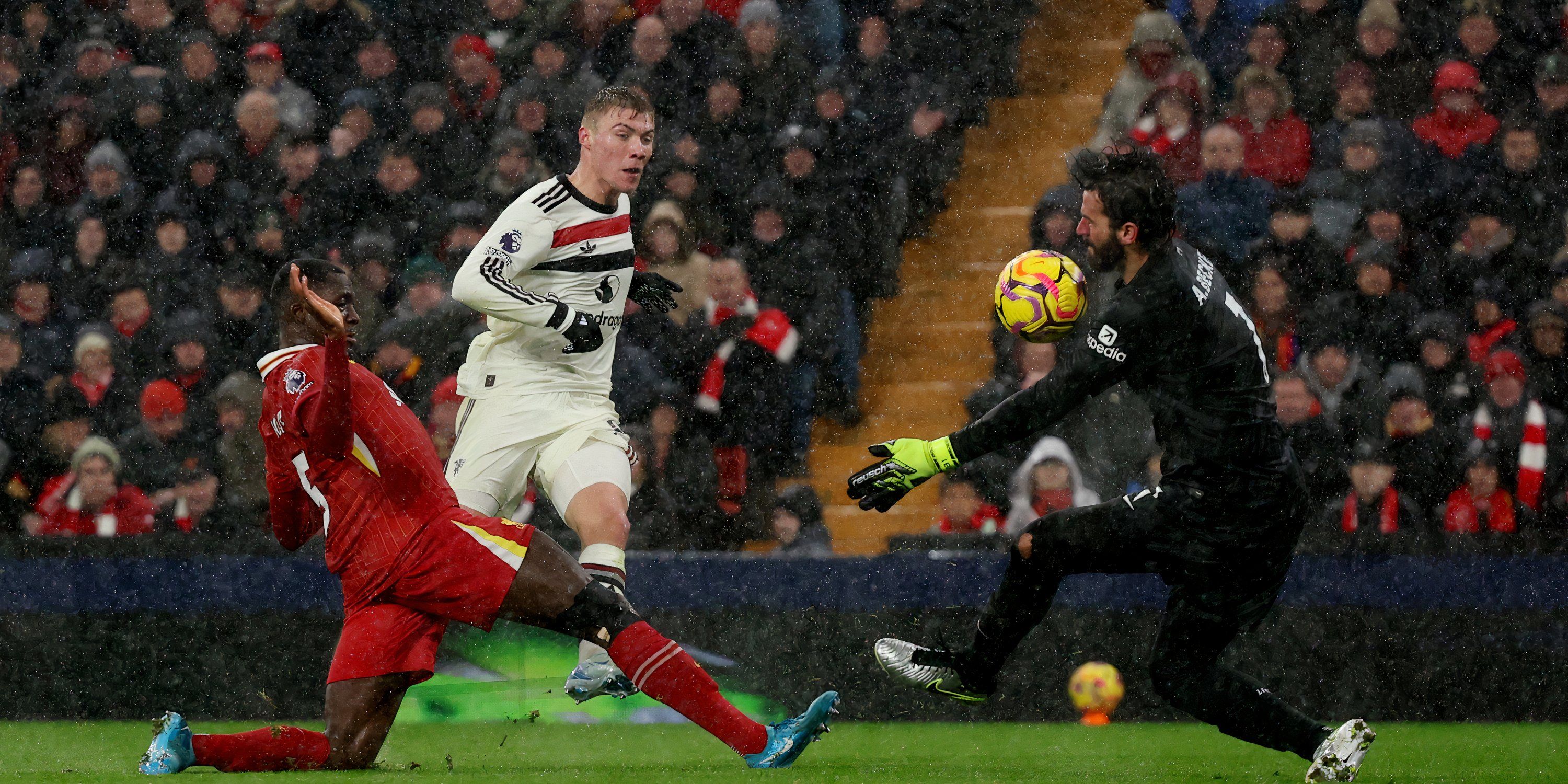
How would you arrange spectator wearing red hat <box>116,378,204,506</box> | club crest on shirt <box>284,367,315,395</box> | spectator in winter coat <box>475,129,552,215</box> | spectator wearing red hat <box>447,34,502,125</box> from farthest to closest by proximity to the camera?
spectator wearing red hat <box>447,34,502,125</box> < spectator in winter coat <box>475,129,552,215</box> < spectator wearing red hat <box>116,378,204,506</box> < club crest on shirt <box>284,367,315,395</box>

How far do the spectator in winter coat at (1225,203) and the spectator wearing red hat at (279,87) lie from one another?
486cm

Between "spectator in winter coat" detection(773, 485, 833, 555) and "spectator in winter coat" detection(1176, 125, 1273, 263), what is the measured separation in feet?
8.03

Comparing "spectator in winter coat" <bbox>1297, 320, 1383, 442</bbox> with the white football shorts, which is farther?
"spectator in winter coat" <bbox>1297, 320, 1383, 442</bbox>

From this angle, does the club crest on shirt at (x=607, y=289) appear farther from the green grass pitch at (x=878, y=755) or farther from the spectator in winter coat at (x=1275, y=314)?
the spectator in winter coat at (x=1275, y=314)

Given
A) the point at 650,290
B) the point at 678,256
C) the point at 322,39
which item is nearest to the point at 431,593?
the point at 650,290

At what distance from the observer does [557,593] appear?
16.1 feet

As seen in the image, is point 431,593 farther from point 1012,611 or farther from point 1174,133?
point 1174,133

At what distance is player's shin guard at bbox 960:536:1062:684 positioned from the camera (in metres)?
5.29

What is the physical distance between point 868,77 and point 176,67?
398 centimetres

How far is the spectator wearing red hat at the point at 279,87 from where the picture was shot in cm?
949

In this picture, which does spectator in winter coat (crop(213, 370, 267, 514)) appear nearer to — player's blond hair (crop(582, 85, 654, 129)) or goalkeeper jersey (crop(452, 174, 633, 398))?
goalkeeper jersey (crop(452, 174, 633, 398))

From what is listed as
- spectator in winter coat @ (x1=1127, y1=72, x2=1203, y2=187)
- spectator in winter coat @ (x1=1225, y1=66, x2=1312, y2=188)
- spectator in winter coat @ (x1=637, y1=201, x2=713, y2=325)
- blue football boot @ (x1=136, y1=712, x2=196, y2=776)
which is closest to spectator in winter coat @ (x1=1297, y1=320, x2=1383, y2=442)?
spectator in winter coat @ (x1=1225, y1=66, x2=1312, y2=188)

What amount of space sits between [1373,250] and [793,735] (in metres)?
5.04

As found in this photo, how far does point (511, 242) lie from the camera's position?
595cm
